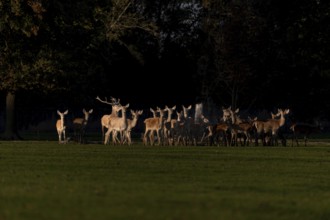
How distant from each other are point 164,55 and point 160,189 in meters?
82.2

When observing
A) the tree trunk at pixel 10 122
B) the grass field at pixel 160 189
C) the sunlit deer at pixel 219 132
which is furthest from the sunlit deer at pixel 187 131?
the grass field at pixel 160 189

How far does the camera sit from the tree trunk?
234 ft

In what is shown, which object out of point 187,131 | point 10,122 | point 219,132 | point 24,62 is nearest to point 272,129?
point 219,132

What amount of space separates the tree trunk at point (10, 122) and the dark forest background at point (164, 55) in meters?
0.12

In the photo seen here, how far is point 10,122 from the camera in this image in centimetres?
7281

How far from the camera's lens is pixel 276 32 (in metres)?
89.0

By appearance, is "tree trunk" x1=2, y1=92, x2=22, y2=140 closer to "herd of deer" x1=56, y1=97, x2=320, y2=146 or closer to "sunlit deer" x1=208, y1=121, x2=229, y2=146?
"herd of deer" x1=56, y1=97, x2=320, y2=146

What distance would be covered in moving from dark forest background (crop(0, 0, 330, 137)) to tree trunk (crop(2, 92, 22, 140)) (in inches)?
4.7

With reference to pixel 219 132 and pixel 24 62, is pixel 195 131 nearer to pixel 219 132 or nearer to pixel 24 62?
pixel 219 132

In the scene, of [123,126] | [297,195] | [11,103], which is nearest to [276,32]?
[11,103]

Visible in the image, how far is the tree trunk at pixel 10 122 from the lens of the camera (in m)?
71.4

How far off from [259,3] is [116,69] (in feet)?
55.6

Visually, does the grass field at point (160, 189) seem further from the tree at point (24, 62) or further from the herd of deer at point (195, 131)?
the tree at point (24, 62)

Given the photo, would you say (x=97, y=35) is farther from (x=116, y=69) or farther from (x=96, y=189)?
(x=96, y=189)
